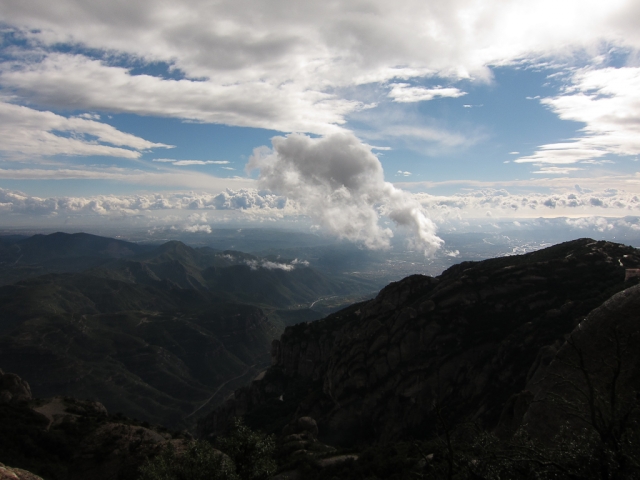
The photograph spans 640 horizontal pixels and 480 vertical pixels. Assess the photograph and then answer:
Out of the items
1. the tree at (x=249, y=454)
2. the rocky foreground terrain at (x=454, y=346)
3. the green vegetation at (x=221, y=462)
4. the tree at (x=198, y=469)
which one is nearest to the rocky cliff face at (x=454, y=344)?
the rocky foreground terrain at (x=454, y=346)

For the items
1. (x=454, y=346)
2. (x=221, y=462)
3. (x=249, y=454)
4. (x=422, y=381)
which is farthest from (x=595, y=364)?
(x=422, y=381)

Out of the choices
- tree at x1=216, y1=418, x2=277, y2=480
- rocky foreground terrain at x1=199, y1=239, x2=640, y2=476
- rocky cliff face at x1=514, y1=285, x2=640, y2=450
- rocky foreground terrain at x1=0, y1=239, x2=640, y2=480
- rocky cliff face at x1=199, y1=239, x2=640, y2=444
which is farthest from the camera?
rocky cliff face at x1=199, y1=239, x2=640, y2=444

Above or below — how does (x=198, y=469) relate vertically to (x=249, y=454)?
above

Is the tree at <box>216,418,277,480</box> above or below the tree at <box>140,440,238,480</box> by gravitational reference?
below

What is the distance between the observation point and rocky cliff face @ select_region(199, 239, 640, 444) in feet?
235

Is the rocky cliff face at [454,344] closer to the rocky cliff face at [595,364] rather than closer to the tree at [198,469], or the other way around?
the rocky cliff face at [595,364]

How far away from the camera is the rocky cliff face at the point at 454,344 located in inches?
2815

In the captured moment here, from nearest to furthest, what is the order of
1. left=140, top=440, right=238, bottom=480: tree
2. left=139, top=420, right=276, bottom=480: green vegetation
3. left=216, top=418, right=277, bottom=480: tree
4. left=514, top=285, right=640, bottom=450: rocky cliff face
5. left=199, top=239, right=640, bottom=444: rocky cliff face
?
1. left=514, top=285, right=640, bottom=450: rocky cliff face
2. left=140, top=440, right=238, bottom=480: tree
3. left=139, top=420, right=276, bottom=480: green vegetation
4. left=216, top=418, right=277, bottom=480: tree
5. left=199, top=239, right=640, bottom=444: rocky cliff face

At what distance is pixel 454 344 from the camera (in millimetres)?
82938

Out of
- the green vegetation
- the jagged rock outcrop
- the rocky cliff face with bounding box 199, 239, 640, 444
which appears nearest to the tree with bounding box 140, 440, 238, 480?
the green vegetation

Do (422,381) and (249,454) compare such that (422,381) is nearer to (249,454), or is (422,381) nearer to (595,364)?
(249,454)

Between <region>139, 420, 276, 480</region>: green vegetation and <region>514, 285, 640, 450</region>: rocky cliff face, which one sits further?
<region>139, 420, 276, 480</region>: green vegetation

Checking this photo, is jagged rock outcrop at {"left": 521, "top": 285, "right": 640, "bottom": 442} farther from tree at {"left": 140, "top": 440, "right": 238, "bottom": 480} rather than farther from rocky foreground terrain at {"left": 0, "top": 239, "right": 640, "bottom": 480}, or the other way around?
tree at {"left": 140, "top": 440, "right": 238, "bottom": 480}

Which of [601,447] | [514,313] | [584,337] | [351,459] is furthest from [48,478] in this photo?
[514,313]
